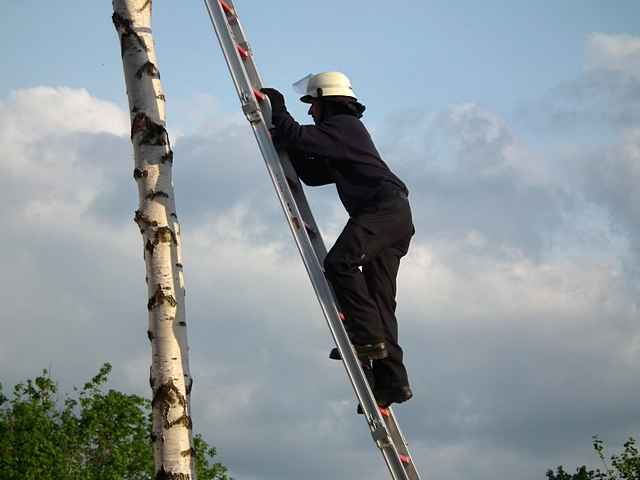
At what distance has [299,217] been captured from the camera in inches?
313

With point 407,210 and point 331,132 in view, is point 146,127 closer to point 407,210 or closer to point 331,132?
point 331,132

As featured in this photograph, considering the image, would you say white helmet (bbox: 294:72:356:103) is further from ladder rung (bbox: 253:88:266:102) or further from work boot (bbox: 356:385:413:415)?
work boot (bbox: 356:385:413:415)

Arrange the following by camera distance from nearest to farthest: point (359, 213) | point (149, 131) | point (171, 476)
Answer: point (171, 476) → point (149, 131) → point (359, 213)

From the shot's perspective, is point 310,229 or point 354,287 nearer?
point 354,287

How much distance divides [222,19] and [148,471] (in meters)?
37.5

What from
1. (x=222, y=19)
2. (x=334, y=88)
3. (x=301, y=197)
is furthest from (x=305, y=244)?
(x=222, y=19)

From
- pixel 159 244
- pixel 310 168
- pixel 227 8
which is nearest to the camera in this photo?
pixel 159 244

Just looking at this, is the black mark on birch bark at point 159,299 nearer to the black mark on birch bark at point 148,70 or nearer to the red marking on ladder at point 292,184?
the red marking on ladder at point 292,184

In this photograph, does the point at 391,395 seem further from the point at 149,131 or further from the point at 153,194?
the point at 149,131

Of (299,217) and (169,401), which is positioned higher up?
(299,217)

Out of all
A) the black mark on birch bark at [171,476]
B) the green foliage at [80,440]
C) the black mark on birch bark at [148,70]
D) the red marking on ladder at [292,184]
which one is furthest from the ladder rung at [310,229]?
the green foliage at [80,440]

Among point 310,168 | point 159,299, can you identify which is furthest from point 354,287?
point 159,299

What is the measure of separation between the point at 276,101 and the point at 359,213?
1.04 metres

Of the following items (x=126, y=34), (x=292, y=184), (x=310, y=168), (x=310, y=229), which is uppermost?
(x=126, y=34)
